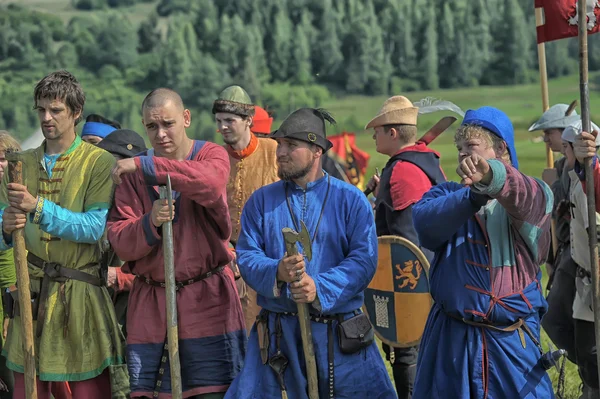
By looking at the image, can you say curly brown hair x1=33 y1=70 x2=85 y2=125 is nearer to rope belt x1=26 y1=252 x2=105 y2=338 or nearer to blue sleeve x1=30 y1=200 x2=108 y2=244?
blue sleeve x1=30 y1=200 x2=108 y2=244

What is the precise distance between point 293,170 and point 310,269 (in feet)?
1.72

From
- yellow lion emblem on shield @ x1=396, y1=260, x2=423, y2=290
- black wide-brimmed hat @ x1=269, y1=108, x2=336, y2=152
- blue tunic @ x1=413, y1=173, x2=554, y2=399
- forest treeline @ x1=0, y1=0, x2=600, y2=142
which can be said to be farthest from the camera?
forest treeline @ x1=0, y1=0, x2=600, y2=142

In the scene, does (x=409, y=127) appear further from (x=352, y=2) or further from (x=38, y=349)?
(x=352, y=2)

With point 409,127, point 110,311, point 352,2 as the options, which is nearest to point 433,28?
point 352,2

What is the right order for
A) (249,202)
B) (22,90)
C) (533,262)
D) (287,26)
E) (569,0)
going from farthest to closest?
(287,26) < (22,90) < (569,0) < (249,202) < (533,262)

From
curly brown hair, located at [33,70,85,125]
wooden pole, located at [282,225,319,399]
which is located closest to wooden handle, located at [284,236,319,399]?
wooden pole, located at [282,225,319,399]

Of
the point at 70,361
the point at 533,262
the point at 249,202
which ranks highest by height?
the point at 249,202

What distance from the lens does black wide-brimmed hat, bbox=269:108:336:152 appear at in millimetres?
5297

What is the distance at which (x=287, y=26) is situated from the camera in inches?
946

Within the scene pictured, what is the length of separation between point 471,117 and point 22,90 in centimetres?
1885

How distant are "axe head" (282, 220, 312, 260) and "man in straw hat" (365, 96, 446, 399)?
2.07m

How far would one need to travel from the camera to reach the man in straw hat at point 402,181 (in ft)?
23.0

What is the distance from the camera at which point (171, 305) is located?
528cm

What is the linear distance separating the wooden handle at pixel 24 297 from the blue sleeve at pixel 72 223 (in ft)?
0.51
